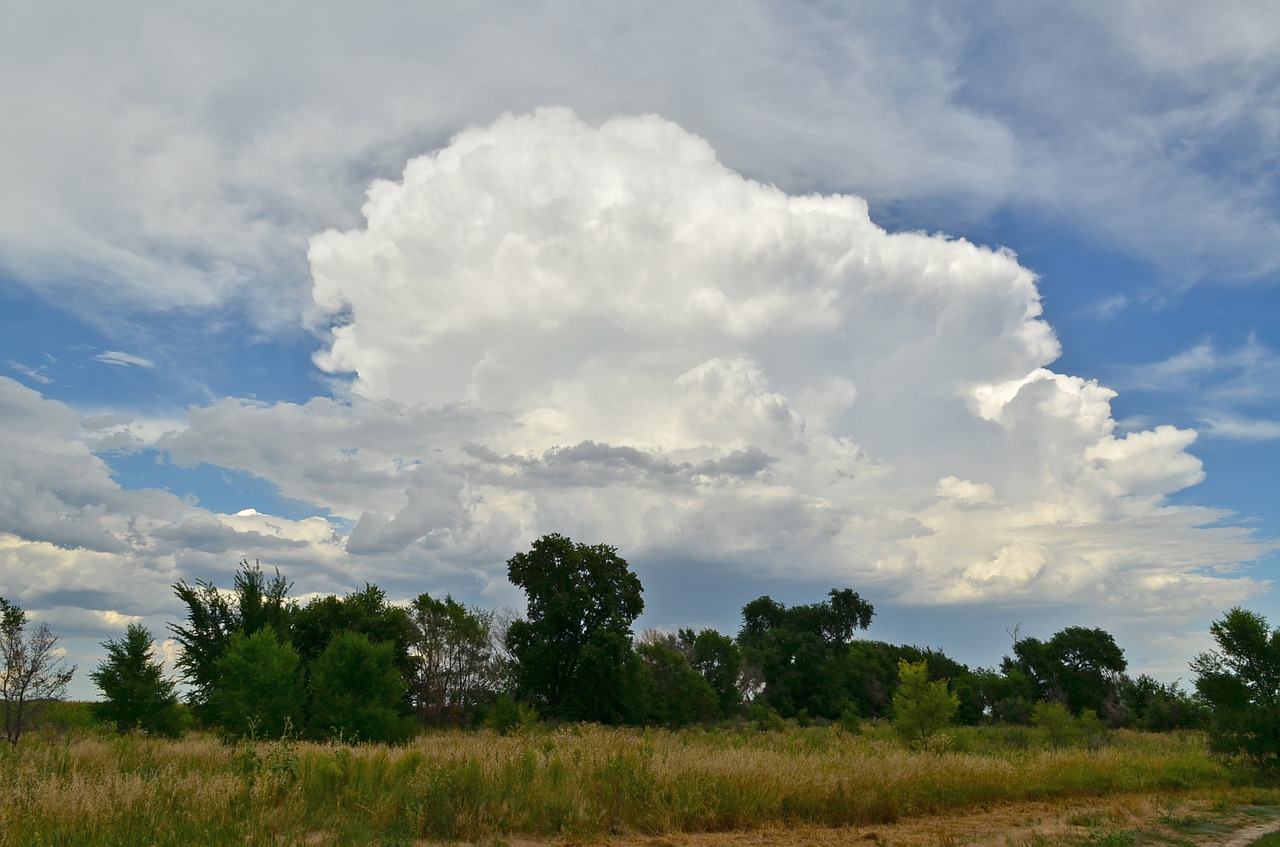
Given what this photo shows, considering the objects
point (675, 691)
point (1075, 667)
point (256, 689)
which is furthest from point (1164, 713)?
point (256, 689)

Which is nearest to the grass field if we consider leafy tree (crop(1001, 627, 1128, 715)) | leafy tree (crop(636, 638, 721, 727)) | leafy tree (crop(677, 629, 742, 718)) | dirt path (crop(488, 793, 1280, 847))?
dirt path (crop(488, 793, 1280, 847))

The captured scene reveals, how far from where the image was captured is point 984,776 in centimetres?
1852

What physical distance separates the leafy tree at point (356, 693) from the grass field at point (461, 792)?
455 inches

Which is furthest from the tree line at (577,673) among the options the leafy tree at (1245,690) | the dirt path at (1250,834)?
the dirt path at (1250,834)

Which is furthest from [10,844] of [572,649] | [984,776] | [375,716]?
[572,649]

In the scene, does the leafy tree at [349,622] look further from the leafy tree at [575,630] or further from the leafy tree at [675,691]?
the leafy tree at [675,691]

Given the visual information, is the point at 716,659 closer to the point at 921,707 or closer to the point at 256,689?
the point at 921,707

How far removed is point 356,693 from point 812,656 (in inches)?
2104

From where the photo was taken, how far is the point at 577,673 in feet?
158

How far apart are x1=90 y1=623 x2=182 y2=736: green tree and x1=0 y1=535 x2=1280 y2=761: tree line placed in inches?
2.0

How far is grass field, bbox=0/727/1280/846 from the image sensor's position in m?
10.4

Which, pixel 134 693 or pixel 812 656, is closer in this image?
pixel 134 693

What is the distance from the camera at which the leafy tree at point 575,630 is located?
47469mm

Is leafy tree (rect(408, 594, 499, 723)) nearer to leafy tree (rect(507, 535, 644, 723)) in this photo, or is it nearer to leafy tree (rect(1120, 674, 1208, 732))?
leafy tree (rect(507, 535, 644, 723))
